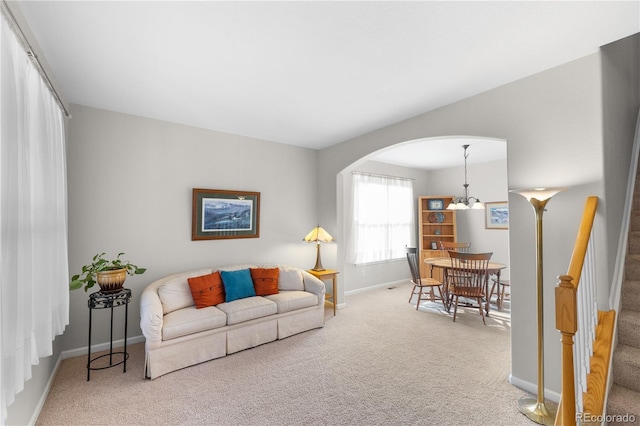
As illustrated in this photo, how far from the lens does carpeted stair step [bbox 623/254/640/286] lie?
88.2 inches

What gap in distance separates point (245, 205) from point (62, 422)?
2826 millimetres

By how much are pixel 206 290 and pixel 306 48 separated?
2689 millimetres

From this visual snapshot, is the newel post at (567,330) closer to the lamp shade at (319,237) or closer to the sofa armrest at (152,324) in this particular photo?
the sofa armrest at (152,324)

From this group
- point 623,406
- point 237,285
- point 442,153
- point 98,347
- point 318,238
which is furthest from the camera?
point 442,153

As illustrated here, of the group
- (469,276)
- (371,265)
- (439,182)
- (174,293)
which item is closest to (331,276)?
(371,265)

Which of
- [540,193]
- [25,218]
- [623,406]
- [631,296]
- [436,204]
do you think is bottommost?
[623,406]

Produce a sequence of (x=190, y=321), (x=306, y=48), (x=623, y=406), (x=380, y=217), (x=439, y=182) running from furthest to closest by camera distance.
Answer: (x=439, y=182), (x=380, y=217), (x=190, y=321), (x=306, y=48), (x=623, y=406)

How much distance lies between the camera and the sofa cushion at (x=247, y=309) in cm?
313

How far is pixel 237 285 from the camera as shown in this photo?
140 inches

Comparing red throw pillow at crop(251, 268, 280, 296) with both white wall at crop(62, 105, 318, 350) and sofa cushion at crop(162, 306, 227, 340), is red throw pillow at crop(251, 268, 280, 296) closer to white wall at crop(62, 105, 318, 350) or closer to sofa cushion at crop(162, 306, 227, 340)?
white wall at crop(62, 105, 318, 350)

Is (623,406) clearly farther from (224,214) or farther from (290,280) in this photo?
(224,214)

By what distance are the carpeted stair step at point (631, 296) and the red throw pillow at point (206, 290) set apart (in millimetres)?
3707

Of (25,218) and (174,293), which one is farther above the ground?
(25,218)

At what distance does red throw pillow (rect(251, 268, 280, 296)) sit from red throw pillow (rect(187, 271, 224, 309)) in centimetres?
46
